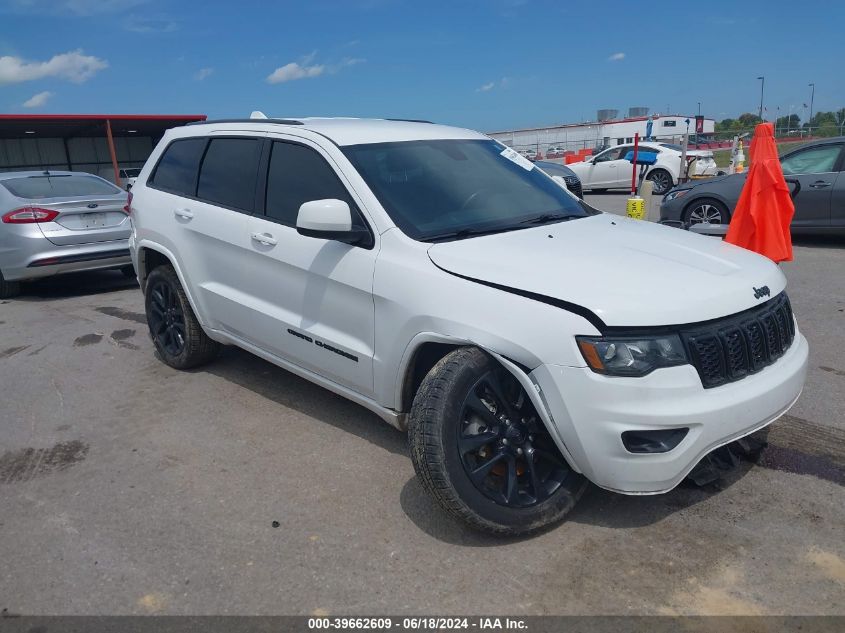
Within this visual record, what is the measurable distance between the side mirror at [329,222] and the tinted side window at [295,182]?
0.82 feet

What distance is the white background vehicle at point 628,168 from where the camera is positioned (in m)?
19.7

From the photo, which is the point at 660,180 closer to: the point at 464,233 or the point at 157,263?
the point at 157,263

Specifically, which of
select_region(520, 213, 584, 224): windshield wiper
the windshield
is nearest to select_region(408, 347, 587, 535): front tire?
the windshield

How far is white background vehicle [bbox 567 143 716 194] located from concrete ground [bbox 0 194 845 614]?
16.0m

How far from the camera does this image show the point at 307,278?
383 centimetres

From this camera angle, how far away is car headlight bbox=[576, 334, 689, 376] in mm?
2742

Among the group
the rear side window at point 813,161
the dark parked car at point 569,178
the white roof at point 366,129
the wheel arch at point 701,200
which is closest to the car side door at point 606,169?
the dark parked car at point 569,178

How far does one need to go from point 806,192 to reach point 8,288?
10192mm

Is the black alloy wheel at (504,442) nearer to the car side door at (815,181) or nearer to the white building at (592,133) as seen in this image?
the car side door at (815,181)

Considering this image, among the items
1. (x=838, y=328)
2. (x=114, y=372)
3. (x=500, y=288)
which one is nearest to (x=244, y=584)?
(x=500, y=288)

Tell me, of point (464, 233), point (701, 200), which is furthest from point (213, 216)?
point (701, 200)

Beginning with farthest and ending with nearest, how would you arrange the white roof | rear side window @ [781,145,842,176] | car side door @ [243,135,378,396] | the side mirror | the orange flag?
rear side window @ [781,145,842,176]
the orange flag
the white roof
car side door @ [243,135,378,396]
the side mirror

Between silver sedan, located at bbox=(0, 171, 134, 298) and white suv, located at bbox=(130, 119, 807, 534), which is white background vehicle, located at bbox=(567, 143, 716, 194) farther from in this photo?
white suv, located at bbox=(130, 119, 807, 534)

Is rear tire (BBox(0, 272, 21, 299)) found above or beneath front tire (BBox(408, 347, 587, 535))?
beneath
